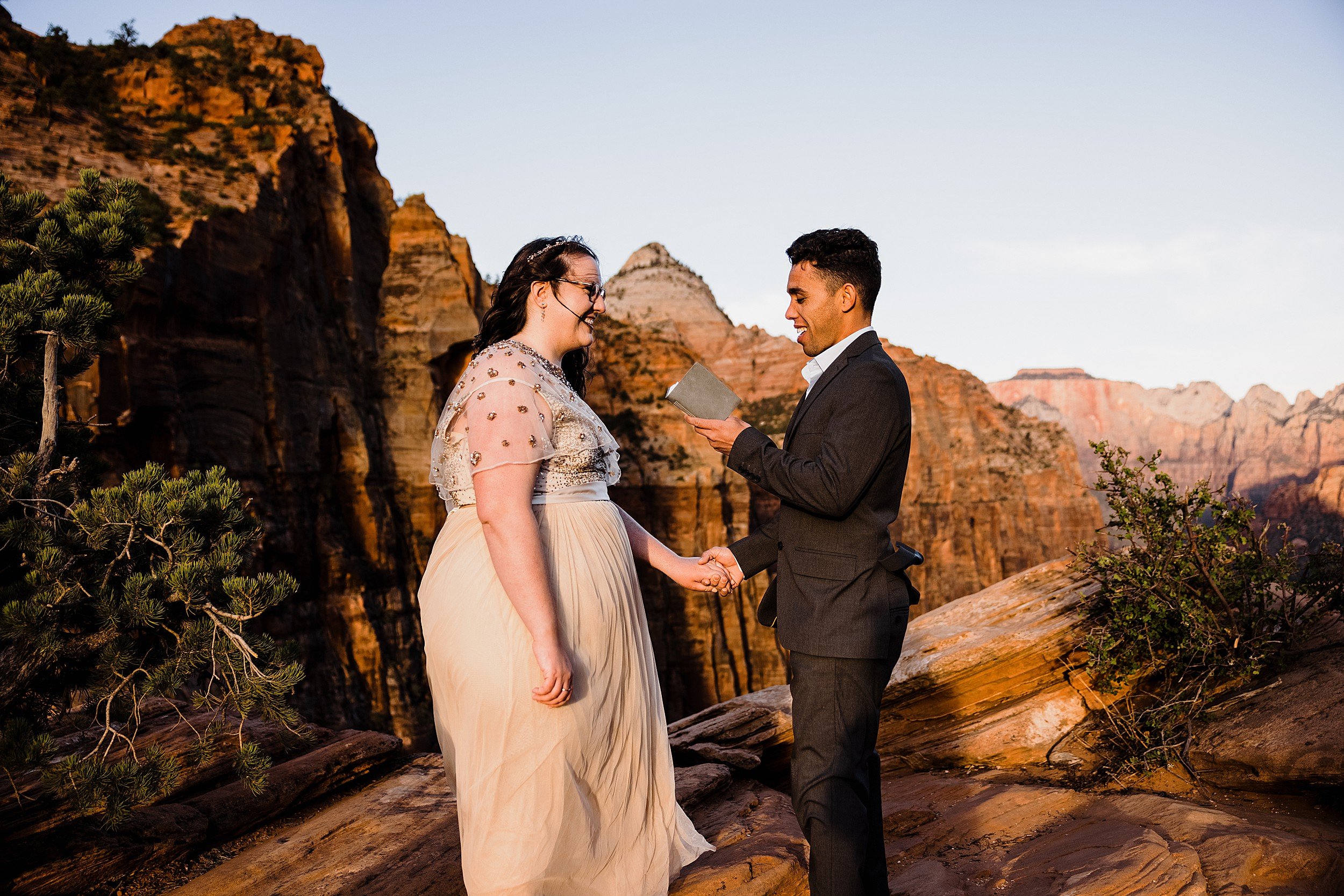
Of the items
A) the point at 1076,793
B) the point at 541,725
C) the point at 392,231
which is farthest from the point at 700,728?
the point at 392,231

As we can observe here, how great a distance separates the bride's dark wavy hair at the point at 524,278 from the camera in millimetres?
2811

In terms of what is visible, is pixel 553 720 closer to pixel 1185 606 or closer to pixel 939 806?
pixel 939 806

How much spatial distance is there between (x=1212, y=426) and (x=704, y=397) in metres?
142

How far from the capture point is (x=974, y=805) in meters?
4.77

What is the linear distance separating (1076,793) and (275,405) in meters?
16.3

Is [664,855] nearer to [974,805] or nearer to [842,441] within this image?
[842,441]

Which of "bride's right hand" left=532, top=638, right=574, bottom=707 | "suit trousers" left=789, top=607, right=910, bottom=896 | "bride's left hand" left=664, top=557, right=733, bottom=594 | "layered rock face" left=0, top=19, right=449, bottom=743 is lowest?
"suit trousers" left=789, top=607, right=910, bottom=896

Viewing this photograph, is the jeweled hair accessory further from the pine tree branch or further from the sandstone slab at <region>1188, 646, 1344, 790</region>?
the sandstone slab at <region>1188, 646, 1344, 790</region>

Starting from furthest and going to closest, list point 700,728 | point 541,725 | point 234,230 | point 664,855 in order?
1. point 234,230
2. point 700,728
3. point 664,855
4. point 541,725

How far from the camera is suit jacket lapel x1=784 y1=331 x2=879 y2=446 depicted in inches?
114

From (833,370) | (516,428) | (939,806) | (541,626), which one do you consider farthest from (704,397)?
(939,806)

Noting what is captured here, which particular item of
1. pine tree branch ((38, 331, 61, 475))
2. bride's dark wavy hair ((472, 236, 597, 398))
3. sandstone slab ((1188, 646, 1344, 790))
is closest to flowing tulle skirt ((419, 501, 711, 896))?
bride's dark wavy hair ((472, 236, 597, 398))

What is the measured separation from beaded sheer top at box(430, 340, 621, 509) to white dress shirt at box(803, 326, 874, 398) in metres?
0.77

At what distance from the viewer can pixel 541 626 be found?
248 cm
